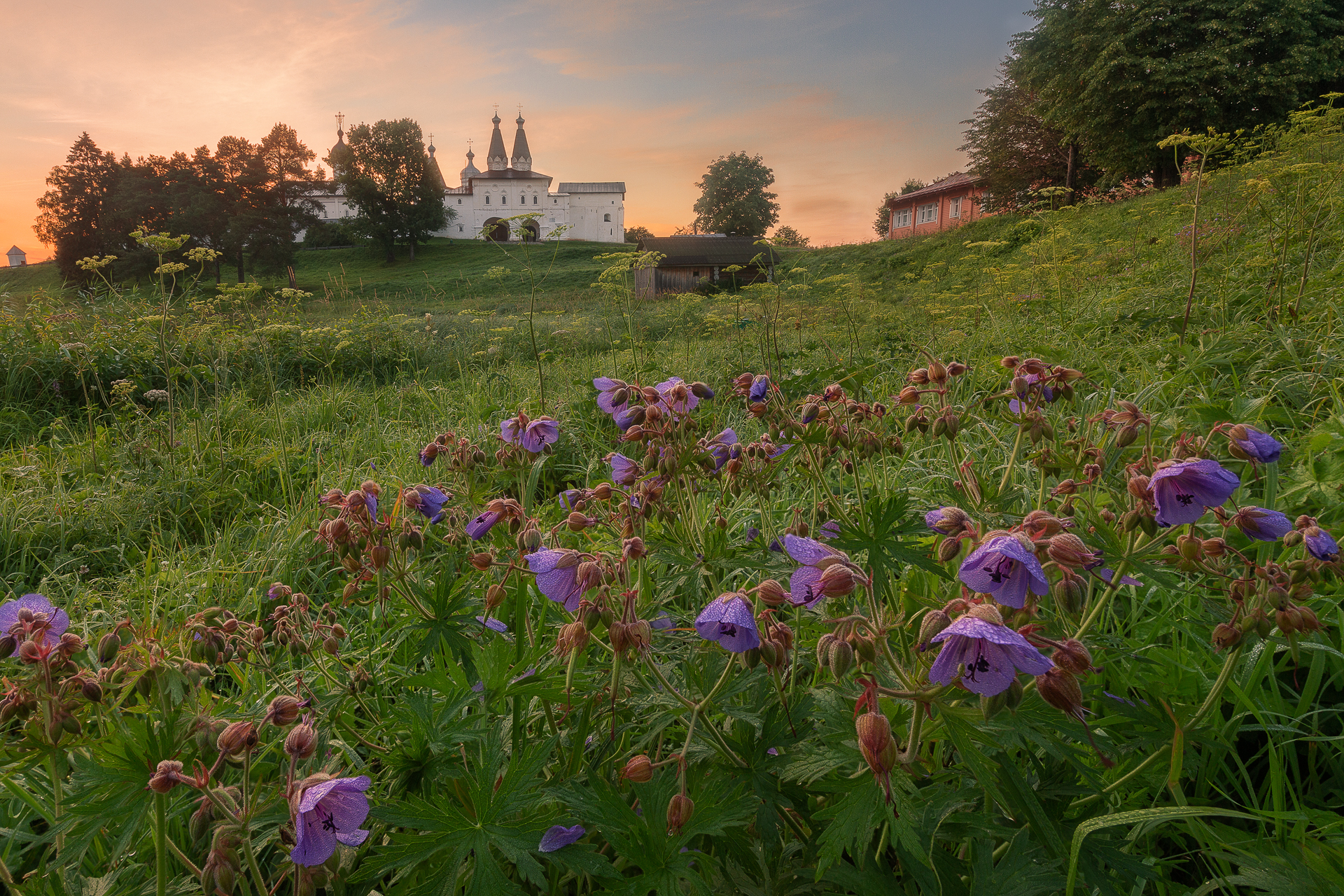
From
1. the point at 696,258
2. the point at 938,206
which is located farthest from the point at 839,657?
the point at 938,206

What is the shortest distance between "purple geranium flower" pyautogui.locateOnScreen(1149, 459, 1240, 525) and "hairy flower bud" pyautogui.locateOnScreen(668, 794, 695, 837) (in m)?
0.83

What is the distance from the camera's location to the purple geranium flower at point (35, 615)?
109 cm

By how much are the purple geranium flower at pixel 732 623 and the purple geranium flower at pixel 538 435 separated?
2.82 ft

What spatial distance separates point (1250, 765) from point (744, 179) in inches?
2325

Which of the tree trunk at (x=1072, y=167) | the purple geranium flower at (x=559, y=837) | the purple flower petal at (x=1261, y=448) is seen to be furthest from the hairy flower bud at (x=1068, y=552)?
the tree trunk at (x=1072, y=167)

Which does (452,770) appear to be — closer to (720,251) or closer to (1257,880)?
(1257,880)

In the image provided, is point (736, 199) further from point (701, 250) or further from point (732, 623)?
point (732, 623)

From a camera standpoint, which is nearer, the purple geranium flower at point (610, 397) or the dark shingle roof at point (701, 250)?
the purple geranium flower at point (610, 397)

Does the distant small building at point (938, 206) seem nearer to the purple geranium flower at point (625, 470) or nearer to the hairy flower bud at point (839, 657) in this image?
the purple geranium flower at point (625, 470)

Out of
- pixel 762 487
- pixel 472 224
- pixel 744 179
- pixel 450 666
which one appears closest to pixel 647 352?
pixel 762 487

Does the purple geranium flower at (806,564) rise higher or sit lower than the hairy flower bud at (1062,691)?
higher

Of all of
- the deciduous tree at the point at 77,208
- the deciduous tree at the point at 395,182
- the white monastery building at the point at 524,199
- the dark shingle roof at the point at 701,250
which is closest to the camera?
the dark shingle roof at the point at 701,250

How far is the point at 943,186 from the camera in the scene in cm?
3881

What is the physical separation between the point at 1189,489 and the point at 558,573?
1014mm
